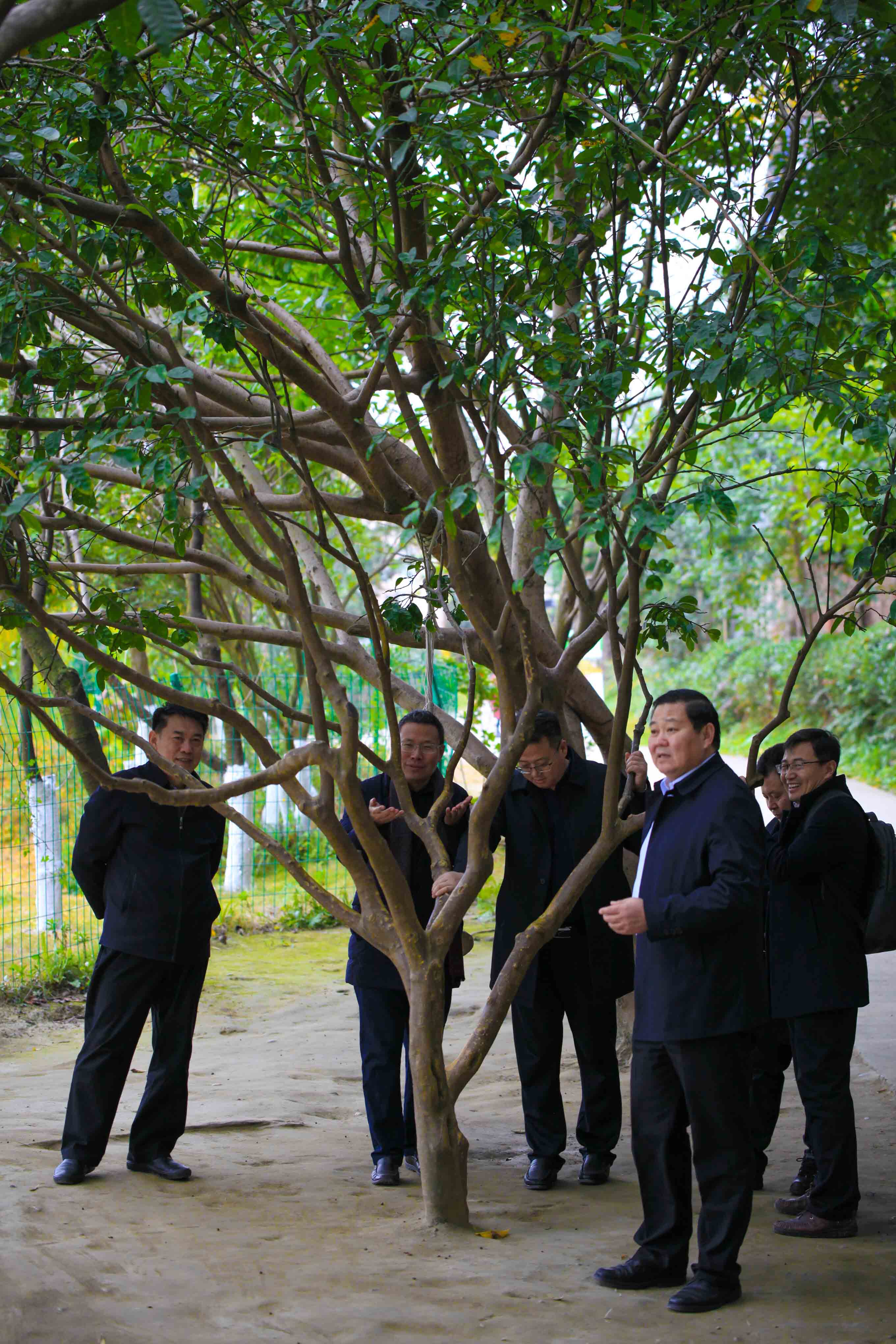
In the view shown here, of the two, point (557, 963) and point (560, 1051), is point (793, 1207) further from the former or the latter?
point (557, 963)

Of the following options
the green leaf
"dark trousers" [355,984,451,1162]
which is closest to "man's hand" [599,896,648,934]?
"dark trousers" [355,984,451,1162]

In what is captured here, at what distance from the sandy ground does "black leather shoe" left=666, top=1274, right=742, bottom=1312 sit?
3cm

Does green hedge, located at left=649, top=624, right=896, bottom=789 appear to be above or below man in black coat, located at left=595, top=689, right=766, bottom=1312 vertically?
above

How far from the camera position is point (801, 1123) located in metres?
5.80

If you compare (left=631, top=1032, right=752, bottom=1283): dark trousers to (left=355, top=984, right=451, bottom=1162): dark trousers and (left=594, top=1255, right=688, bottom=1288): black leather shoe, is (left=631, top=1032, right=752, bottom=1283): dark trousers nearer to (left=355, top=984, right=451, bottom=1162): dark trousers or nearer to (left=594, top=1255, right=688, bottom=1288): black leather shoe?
(left=594, top=1255, right=688, bottom=1288): black leather shoe

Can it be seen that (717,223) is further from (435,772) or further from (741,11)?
(435,772)

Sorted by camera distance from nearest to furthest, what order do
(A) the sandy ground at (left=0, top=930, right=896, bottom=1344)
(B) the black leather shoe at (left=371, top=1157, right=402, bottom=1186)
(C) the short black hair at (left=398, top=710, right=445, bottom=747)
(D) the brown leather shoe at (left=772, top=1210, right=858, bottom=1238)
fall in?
(A) the sandy ground at (left=0, top=930, right=896, bottom=1344)
(D) the brown leather shoe at (left=772, top=1210, right=858, bottom=1238)
(B) the black leather shoe at (left=371, top=1157, right=402, bottom=1186)
(C) the short black hair at (left=398, top=710, right=445, bottom=747)

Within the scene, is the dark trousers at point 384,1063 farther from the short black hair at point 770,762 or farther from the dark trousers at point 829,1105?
the short black hair at point 770,762

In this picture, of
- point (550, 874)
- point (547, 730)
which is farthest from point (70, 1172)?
point (547, 730)

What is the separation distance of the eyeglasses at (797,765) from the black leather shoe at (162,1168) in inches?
107

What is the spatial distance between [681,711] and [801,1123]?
2955 mm

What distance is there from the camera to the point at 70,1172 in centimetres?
462

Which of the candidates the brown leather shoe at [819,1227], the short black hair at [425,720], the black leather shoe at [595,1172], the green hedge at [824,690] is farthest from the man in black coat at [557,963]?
the green hedge at [824,690]

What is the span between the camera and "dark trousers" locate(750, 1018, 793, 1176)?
4.77 metres
